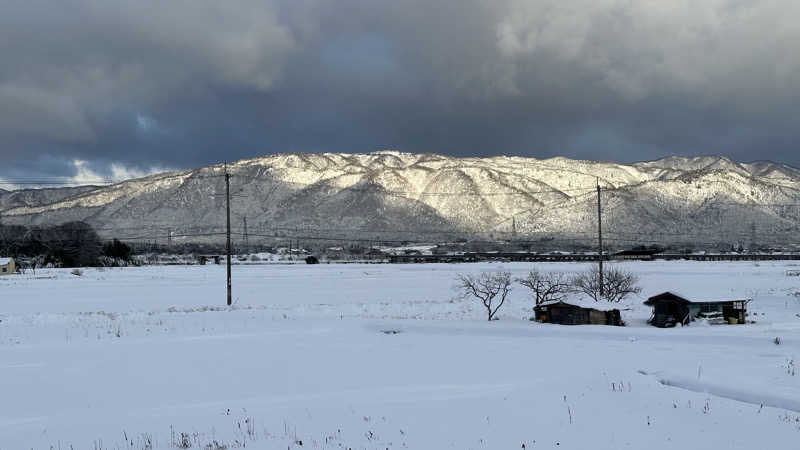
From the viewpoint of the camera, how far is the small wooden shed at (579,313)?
1139 inches

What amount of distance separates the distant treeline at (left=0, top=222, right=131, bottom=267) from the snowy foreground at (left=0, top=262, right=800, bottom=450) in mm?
75334

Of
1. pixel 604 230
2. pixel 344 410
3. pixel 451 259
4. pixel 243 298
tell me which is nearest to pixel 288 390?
pixel 344 410

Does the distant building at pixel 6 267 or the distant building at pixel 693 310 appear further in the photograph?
the distant building at pixel 6 267

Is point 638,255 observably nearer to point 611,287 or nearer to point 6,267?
point 611,287

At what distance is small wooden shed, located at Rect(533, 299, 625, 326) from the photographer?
2894 cm

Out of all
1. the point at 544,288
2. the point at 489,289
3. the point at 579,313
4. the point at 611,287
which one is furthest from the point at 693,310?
the point at 489,289

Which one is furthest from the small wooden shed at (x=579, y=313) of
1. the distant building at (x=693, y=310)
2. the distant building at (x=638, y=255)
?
the distant building at (x=638, y=255)

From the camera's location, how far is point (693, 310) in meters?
29.7

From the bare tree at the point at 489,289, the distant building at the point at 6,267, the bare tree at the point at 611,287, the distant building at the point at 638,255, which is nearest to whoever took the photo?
the bare tree at the point at 489,289

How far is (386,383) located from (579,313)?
16.7m

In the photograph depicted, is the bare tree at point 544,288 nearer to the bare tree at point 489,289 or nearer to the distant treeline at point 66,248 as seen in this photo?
the bare tree at point 489,289

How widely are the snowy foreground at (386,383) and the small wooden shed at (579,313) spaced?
1.79m

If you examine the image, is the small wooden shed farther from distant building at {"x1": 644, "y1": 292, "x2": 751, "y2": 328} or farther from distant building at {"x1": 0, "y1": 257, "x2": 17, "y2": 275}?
distant building at {"x1": 0, "y1": 257, "x2": 17, "y2": 275}

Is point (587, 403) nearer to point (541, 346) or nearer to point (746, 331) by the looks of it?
point (541, 346)
